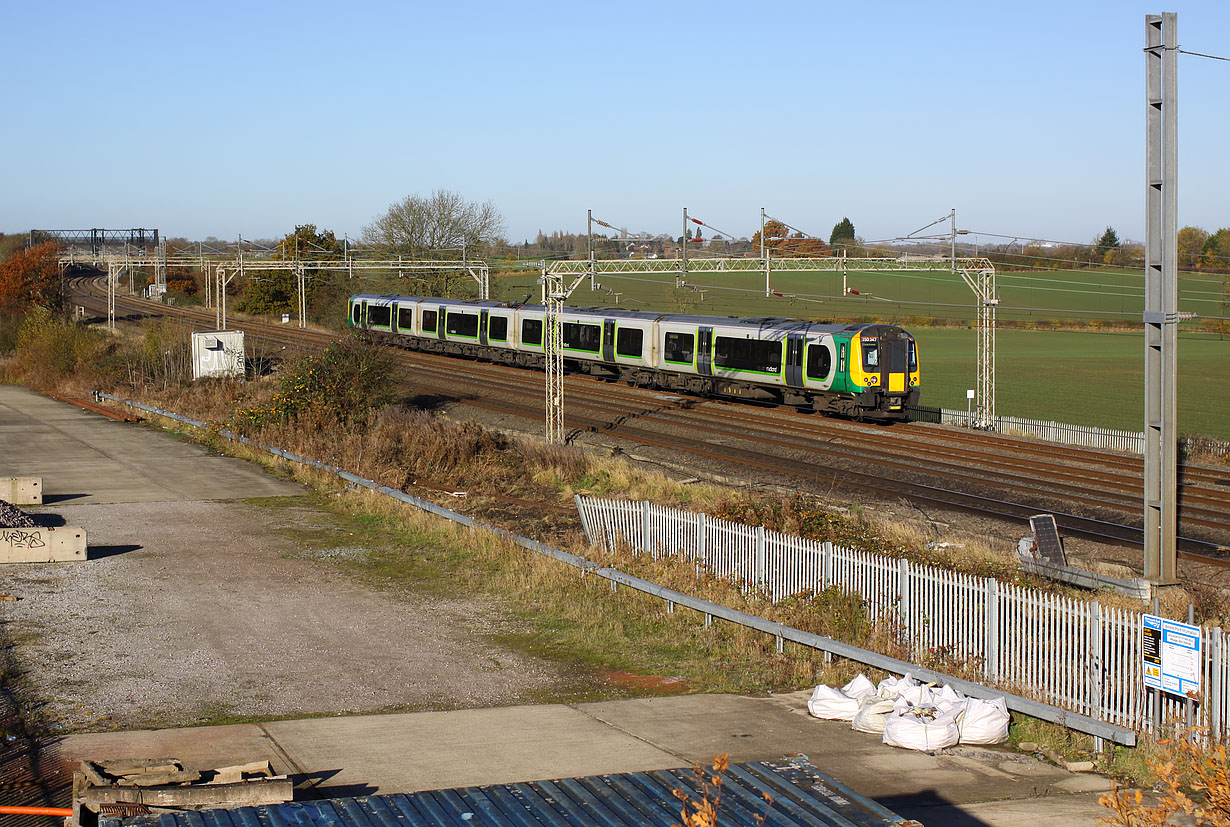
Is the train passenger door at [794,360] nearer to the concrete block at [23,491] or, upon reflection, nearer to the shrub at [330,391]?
the shrub at [330,391]

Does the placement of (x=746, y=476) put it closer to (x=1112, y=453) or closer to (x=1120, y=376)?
(x=1112, y=453)

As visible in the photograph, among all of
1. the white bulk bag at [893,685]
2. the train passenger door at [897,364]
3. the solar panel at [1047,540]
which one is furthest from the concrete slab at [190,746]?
the train passenger door at [897,364]

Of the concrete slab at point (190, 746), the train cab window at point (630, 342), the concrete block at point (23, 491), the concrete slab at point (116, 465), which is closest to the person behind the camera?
the concrete slab at point (190, 746)

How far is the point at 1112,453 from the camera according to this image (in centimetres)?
3052

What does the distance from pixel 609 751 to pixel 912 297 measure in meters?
110

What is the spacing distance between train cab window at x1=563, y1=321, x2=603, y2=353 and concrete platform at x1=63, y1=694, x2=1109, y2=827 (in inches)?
1311

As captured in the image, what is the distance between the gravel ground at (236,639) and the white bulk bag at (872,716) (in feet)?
10.4

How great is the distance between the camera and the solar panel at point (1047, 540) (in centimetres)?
1669

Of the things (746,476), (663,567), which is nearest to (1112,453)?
(746,476)

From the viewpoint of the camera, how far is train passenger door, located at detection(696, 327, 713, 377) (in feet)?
124

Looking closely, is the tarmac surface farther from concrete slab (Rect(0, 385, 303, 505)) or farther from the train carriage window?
the train carriage window

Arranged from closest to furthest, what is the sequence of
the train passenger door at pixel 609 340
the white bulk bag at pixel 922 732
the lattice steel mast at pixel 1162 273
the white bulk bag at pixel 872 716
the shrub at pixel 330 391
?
the white bulk bag at pixel 922 732 → the white bulk bag at pixel 872 716 → the lattice steel mast at pixel 1162 273 → the shrub at pixel 330 391 → the train passenger door at pixel 609 340

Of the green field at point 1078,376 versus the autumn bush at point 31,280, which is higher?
the autumn bush at point 31,280

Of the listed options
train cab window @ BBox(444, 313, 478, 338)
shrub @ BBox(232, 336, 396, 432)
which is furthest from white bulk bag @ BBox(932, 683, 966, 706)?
train cab window @ BBox(444, 313, 478, 338)
